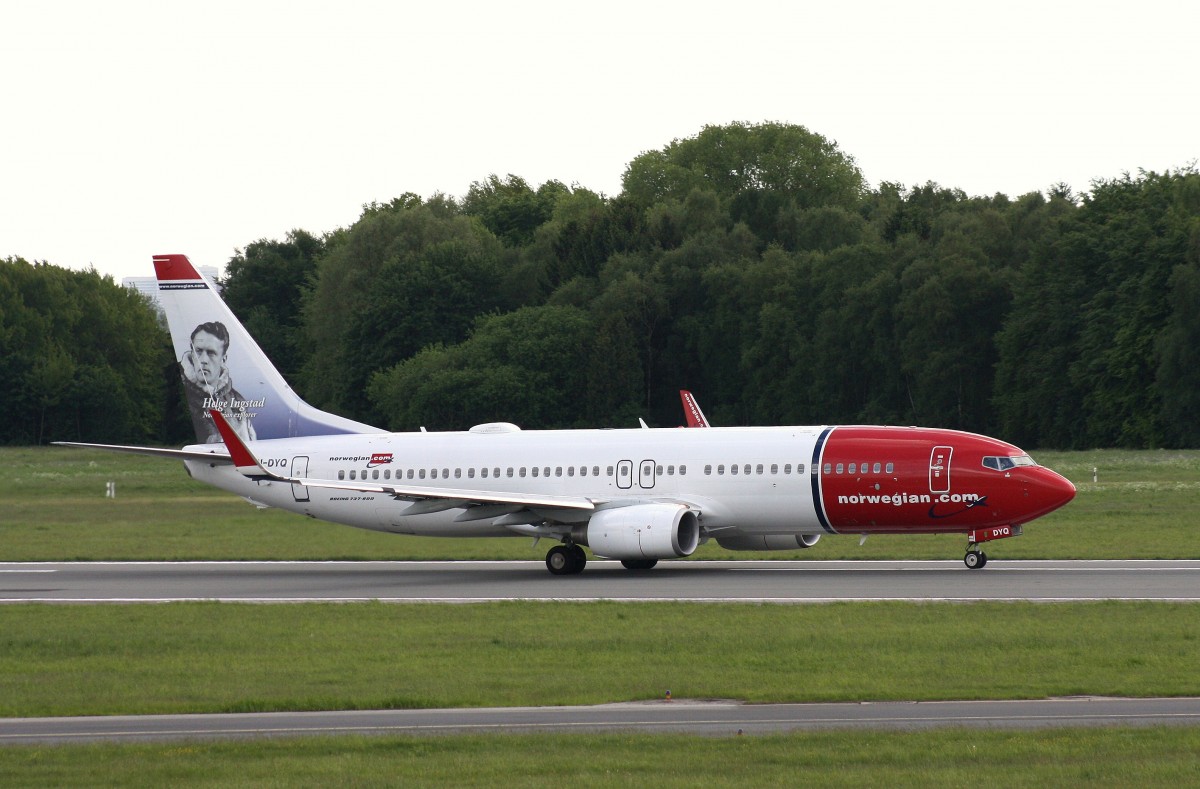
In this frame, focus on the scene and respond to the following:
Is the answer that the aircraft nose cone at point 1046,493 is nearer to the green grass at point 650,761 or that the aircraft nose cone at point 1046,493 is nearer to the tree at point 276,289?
the green grass at point 650,761

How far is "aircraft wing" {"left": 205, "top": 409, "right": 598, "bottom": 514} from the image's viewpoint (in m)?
35.5

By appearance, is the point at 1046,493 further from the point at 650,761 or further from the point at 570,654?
the point at 650,761

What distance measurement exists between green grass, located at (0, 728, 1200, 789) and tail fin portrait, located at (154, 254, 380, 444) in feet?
89.4

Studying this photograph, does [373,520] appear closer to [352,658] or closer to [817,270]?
[352,658]

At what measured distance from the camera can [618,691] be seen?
1777 centimetres

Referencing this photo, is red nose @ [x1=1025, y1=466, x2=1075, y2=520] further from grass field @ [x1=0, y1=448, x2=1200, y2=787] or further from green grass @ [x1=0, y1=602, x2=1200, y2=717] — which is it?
green grass @ [x1=0, y1=602, x2=1200, y2=717]

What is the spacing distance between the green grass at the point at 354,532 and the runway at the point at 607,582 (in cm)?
246

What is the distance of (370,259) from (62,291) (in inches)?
1137

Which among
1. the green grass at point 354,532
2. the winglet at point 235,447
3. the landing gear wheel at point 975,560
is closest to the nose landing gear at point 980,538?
the landing gear wheel at point 975,560

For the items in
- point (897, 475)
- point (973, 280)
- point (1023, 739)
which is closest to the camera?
point (1023, 739)

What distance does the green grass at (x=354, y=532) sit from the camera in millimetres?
40594

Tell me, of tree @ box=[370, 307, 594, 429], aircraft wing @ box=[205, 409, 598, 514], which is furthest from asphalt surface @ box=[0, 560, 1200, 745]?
tree @ box=[370, 307, 594, 429]

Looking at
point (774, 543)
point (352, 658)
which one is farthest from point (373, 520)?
point (352, 658)

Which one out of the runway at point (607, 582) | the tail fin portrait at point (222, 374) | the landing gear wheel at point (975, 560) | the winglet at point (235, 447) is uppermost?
the tail fin portrait at point (222, 374)
